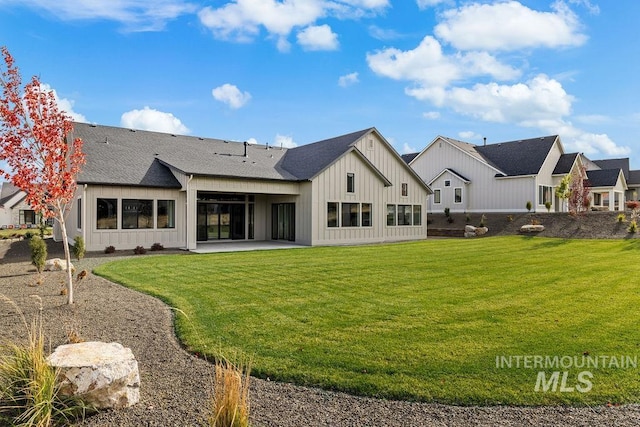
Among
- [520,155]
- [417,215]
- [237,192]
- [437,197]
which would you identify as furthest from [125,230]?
[520,155]

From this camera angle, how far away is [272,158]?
84.2ft

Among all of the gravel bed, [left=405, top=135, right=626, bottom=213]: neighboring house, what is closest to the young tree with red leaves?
the gravel bed

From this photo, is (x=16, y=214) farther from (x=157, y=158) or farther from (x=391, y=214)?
(x=391, y=214)

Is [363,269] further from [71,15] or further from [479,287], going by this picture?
[71,15]

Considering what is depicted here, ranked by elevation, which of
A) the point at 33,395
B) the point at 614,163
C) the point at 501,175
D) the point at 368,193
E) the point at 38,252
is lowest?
the point at 33,395

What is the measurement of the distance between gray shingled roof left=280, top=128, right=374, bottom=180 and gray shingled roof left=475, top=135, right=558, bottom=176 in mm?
15633

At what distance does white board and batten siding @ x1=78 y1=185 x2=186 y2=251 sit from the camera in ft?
56.4

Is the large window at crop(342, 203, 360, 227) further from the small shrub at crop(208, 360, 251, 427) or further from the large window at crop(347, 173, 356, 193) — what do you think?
the small shrub at crop(208, 360, 251, 427)

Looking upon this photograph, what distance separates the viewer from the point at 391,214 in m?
25.2

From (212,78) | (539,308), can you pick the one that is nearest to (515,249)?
(539,308)

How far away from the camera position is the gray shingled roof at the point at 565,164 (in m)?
32.9

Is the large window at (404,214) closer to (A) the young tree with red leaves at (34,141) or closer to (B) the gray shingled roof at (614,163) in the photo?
(A) the young tree with red leaves at (34,141)

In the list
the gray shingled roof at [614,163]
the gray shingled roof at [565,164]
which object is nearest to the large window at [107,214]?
the gray shingled roof at [565,164]

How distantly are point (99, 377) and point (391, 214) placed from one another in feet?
73.8
